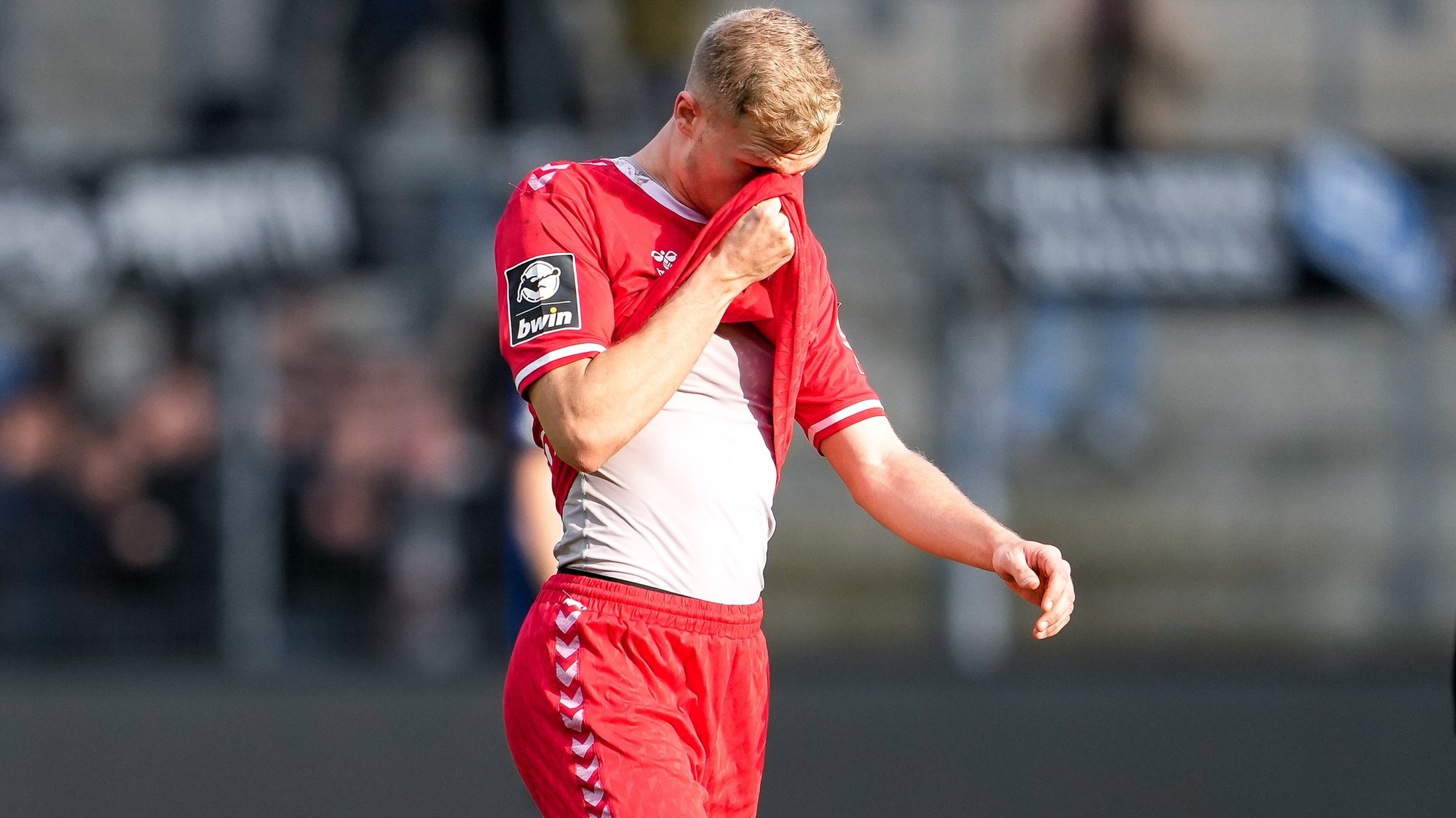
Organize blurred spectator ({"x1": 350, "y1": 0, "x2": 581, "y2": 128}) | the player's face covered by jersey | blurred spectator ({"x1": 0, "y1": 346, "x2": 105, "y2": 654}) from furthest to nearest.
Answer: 1. blurred spectator ({"x1": 350, "y1": 0, "x2": 581, "y2": 128})
2. blurred spectator ({"x1": 0, "y1": 346, "x2": 105, "y2": 654})
3. the player's face covered by jersey

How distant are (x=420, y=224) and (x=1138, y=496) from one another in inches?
129

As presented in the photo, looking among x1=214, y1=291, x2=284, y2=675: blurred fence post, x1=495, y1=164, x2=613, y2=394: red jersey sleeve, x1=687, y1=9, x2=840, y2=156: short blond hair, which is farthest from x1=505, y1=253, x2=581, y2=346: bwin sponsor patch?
x1=214, y1=291, x2=284, y2=675: blurred fence post

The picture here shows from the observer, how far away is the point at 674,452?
274 centimetres

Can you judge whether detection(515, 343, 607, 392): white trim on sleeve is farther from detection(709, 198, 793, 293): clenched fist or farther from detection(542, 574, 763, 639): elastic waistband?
detection(542, 574, 763, 639): elastic waistband

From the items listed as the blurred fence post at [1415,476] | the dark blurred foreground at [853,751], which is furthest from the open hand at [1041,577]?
the blurred fence post at [1415,476]

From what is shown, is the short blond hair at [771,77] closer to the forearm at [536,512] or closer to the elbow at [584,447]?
the elbow at [584,447]

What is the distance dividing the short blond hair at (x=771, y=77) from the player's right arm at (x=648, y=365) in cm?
13

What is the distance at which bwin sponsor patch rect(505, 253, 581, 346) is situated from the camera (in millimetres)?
2553

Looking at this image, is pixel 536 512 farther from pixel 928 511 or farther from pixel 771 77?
pixel 771 77

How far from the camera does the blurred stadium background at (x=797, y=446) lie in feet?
19.2

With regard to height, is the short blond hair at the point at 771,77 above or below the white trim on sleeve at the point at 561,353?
above

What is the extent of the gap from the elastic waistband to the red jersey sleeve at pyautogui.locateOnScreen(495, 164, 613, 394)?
34cm

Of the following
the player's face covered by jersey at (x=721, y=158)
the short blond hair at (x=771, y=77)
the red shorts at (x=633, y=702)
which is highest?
the short blond hair at (x=771, y=77)

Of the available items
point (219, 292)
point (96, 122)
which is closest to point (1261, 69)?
point (219, 292)
